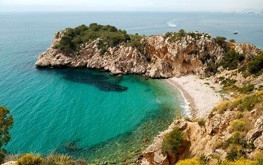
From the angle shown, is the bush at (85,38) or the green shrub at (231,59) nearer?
the green shrub at (231,59)

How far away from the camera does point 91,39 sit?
85.3m

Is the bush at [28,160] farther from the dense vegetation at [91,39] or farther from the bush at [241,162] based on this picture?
the dense vegetation at [91,39]

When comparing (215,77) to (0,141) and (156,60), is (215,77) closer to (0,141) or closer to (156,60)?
(156,60)

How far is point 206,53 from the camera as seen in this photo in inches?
2904

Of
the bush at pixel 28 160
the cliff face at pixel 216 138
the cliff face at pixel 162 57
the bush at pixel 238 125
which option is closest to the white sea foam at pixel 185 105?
the cliff face at pixel 162 57

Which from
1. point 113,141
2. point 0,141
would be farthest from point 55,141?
point 0,141

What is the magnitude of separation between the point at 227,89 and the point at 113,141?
3159 cm

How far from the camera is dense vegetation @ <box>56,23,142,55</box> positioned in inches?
3236

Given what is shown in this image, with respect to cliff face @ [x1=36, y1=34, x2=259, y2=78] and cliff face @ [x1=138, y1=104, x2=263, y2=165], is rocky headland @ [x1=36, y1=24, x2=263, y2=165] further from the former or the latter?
cliff face @ [x1=138, y1=104, x2=263, y2=165]

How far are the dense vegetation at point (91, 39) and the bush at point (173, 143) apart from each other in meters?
52.5

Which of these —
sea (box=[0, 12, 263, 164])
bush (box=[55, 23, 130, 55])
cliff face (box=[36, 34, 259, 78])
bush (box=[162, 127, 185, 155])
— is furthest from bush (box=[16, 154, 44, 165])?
bush (box=[55, 23, 130, 55])

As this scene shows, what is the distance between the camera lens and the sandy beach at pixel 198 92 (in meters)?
53.0

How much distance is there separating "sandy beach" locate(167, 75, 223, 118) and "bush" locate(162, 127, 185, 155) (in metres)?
21.3

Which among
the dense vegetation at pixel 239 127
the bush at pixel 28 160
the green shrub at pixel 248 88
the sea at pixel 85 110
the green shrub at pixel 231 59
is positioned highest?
the dense vegetation at pixel 239 127
